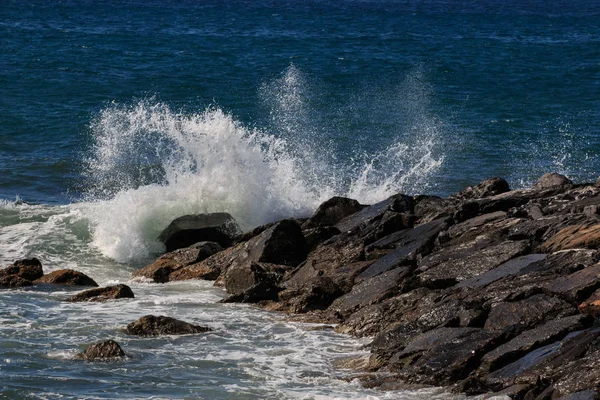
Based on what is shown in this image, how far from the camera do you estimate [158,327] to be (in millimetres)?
13430

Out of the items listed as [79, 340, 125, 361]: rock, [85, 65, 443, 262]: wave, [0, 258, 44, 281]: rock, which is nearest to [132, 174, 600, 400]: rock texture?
[0, 258, 44, 281]: rock

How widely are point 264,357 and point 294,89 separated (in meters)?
23.8

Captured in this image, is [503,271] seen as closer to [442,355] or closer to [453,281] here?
[453,281]

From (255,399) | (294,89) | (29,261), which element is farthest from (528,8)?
(255,399)

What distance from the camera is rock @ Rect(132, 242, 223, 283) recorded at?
17.2m

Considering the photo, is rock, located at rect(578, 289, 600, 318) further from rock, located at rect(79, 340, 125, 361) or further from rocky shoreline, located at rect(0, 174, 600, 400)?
rock, located at rect(79, 340, 125, 361)

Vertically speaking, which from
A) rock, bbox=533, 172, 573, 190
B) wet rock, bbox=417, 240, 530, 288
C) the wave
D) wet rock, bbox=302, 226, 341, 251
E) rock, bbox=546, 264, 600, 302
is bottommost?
the wave

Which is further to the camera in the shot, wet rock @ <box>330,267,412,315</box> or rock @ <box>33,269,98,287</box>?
rock @ <box>33,269,98,287</box>

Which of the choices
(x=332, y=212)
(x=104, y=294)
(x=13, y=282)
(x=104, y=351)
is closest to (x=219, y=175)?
(x=332, y=212)

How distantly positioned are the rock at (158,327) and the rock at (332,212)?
15.8ft

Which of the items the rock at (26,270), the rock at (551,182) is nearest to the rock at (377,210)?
the rock at (551,182)

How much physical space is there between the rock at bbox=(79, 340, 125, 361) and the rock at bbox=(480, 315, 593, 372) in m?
3.98

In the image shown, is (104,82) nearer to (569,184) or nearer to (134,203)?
(134,203)

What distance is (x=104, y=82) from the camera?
3594 centimetres
